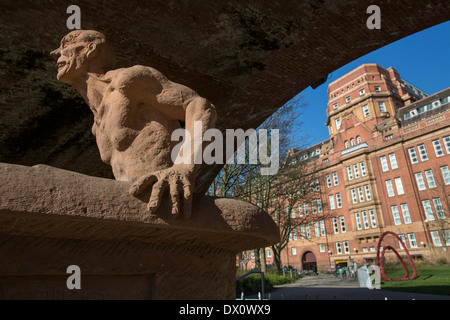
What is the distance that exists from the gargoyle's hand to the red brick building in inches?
996

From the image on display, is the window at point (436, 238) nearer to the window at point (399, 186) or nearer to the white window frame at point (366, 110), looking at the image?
the window at point (399, 186)

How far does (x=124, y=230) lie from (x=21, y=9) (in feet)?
16.0

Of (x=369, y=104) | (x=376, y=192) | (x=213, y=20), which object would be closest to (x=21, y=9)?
(x=213, y=20)

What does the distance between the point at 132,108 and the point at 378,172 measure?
37.7m

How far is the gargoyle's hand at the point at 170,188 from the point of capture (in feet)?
3.73

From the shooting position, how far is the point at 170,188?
1186 mm

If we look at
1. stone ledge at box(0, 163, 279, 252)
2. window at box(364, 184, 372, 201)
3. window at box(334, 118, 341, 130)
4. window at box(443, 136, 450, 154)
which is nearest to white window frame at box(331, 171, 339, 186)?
window at box(364, 184, 372, 201)

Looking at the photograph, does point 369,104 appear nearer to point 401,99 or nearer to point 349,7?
point 401,99

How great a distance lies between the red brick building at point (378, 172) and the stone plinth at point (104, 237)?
2504 cm

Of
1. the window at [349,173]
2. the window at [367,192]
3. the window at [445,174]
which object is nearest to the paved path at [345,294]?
the window at [445,174]

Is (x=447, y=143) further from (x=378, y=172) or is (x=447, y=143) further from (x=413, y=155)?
(x=378, y=172)

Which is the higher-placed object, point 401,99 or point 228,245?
point 401,99

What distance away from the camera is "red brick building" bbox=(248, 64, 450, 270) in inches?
1193

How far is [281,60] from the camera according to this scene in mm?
5988
